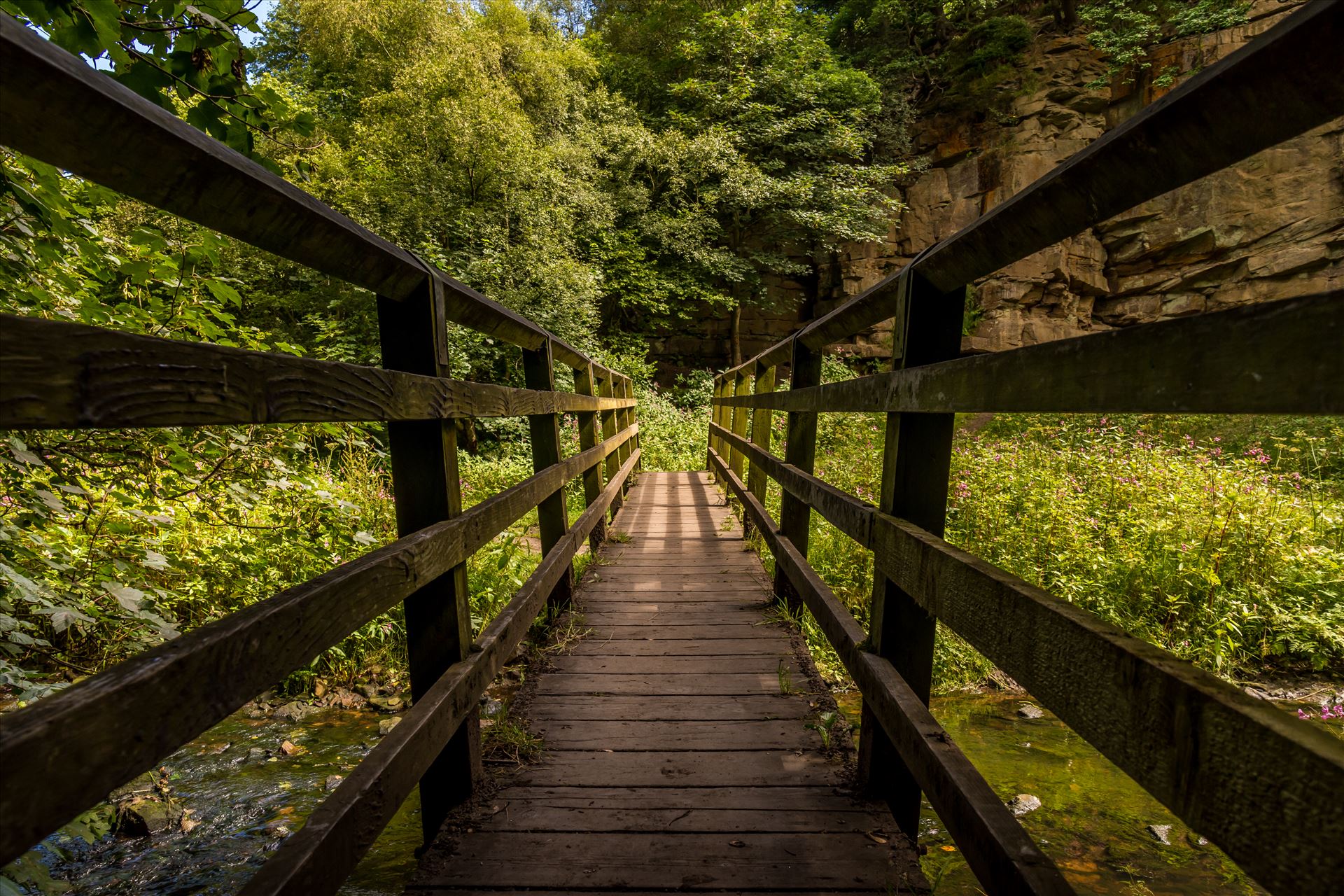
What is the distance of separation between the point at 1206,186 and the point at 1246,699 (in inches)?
689

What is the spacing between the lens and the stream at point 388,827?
7.20 ft

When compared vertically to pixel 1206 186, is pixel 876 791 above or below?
below

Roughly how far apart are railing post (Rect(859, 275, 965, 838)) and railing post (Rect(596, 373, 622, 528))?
4282mm

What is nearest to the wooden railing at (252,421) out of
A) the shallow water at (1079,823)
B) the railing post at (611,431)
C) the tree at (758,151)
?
the shallow water at (1079,823)

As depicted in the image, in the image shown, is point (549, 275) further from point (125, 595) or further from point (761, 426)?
point (125, 595)

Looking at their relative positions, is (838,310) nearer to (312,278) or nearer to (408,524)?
(408,524)

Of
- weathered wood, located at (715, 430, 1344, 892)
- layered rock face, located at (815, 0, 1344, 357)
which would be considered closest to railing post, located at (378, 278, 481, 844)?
weathered wood, located at (715, 430, 1344, 892)

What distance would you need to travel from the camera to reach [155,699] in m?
0.72

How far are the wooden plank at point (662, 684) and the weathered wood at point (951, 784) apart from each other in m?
0.66

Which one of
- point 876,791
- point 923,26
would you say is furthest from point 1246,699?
point 923,26

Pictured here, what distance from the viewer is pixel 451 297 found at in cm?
176

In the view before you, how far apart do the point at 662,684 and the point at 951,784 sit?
153 centimetres

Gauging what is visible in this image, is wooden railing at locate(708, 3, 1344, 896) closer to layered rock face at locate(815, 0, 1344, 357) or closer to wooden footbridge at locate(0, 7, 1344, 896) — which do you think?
wooden footbridge at locate(0, 7, 1344, 896)

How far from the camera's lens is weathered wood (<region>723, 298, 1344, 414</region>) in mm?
603
